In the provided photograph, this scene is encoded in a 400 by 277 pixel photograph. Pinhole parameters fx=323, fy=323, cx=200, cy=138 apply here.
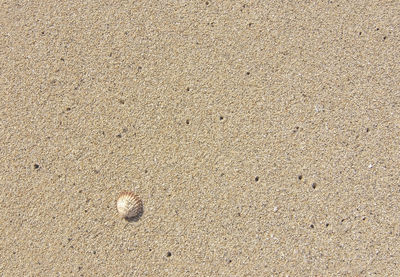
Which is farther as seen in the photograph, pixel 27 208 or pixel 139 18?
Answer: pixel 139 18

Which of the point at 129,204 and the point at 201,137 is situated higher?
the point at 201,137

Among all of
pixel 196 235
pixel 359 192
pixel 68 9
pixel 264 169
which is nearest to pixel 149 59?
pixel 68 9

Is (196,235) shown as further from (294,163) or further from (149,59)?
(149,59)

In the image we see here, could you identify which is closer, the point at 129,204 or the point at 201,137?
the point at 129,204
